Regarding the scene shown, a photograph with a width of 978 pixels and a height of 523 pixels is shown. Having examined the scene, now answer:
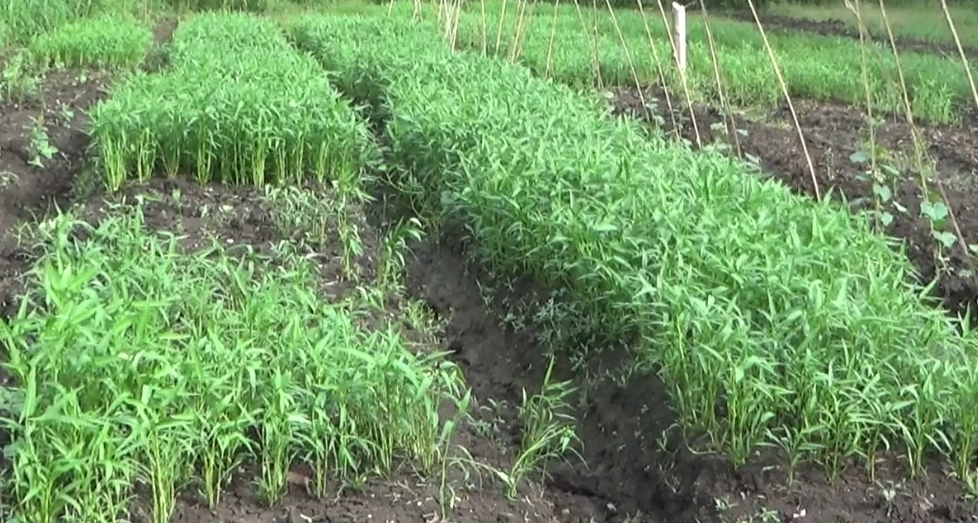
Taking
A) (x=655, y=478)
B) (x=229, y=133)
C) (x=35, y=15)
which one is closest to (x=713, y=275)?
(x=655, y=478)

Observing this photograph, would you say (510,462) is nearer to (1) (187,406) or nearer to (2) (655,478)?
(2) (655,478)

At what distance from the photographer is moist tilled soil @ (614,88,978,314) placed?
16.1ft

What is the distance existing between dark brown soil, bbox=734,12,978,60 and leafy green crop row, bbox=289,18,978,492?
7094 mm

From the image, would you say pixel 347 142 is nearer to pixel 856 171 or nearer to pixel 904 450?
pixel 856 171

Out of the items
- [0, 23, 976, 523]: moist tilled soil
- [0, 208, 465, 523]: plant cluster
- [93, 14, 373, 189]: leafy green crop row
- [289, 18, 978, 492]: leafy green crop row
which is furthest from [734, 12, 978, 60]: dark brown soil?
[0, 208, 465, 523]: plant cluster

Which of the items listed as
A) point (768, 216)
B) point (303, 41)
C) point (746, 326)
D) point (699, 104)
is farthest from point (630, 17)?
point (746, 326)

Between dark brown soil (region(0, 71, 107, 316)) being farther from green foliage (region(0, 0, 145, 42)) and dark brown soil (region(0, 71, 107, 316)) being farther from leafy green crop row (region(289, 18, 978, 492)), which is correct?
green foliage (region(0, 0, 145, 42))

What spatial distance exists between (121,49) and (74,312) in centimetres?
767

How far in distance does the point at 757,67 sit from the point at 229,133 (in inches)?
242

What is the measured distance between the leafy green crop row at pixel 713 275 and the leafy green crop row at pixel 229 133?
44 centimetres

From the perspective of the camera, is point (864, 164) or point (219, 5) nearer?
point (864, 164)

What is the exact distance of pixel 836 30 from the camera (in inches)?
570

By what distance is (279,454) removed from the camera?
265 cm

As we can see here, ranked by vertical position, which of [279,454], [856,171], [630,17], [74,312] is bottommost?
[630,17]
